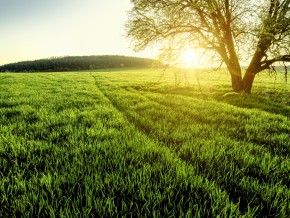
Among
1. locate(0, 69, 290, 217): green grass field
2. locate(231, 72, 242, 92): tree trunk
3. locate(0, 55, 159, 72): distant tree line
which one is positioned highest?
locate(0, 55, 159, 72): distant tree line

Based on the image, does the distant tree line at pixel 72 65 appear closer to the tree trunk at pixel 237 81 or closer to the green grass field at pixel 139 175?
the tree trunk at pixel 237 81

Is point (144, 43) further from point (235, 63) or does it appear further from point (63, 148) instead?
point (63, 148)

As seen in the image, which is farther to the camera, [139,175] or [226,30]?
[226,30]

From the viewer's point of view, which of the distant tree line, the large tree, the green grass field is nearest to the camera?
the green grass field

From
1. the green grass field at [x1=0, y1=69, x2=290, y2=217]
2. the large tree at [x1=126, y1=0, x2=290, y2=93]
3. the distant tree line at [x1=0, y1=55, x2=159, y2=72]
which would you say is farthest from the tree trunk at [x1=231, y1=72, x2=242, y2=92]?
the distant tree line at [x1=0, y1=55, x2=159, y2=72]

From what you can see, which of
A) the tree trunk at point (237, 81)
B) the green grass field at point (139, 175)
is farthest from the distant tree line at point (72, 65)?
the green grass field at point (139, 175)

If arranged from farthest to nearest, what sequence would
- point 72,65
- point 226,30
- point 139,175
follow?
point 72,65, point 226,30, point 139,175

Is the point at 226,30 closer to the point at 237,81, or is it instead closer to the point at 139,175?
the point at 237,81

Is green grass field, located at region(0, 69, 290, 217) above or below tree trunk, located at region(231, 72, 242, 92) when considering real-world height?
below

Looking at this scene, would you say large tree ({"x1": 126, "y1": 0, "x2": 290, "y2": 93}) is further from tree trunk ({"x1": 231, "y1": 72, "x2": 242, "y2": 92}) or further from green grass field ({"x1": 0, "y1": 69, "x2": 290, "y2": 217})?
green grass field ({"x1": 0, "y1": 69, "x2": 290, "y2": 217})

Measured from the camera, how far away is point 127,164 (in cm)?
306

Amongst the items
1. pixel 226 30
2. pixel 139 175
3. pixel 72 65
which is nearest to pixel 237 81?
pixel 226 30

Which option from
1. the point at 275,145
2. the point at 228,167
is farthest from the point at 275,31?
the point at 228,167

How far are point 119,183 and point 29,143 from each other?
2.33m
